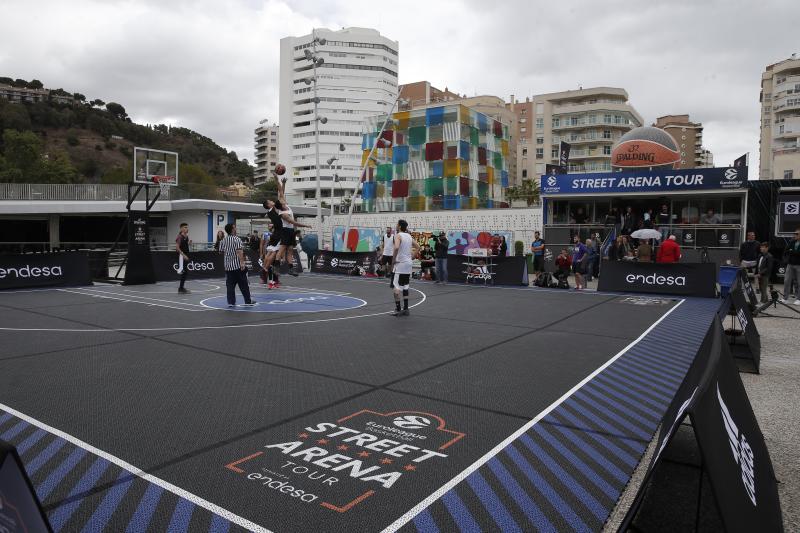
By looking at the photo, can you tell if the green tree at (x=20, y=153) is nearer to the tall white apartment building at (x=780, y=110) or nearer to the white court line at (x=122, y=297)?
the white court line at (x=122, y=297)

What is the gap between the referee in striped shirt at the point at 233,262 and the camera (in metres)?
12.2

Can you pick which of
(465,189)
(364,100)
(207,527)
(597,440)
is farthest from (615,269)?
(364,100)

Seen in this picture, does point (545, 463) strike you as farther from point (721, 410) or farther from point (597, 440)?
point (721, 410)

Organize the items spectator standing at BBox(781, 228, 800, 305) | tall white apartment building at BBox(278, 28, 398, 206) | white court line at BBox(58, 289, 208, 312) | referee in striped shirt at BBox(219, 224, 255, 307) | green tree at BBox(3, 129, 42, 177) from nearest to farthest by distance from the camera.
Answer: referee in striped shirt at BBox(219, 224, 255, 307)
white court line at BBox(58, 289, 208, 312)
spectator standing at BBox(781, 228, 800, 305)
green tree at BBox(3, 129, 42, 177)
tall white apartment building at BBox(278, 28, 398, 206)

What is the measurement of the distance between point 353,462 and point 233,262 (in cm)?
904

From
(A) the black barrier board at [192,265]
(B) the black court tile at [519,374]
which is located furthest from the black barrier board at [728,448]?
(A) the black barrier board at [192,265]

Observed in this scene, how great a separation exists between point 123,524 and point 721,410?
3.22 m

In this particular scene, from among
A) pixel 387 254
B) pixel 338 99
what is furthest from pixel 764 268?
pixel 338 99

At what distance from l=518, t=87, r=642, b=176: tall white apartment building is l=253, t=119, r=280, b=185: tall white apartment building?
102 meters

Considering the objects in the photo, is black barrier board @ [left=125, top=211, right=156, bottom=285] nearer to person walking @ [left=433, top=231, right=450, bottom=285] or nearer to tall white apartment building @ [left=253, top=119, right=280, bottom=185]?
person walking @ [left=433, top=231, right=450, bottom=285]

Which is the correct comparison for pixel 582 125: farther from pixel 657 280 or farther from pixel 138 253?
pixel 138 253

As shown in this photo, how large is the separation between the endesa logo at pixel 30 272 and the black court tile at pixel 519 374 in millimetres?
15128

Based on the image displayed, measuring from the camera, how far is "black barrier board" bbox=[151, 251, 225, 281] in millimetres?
19828

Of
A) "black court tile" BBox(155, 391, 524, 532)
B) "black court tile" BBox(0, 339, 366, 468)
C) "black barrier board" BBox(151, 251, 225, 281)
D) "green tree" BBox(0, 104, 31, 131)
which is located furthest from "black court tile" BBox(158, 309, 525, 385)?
"green tree" BBox(0, 104, 31, 131)
